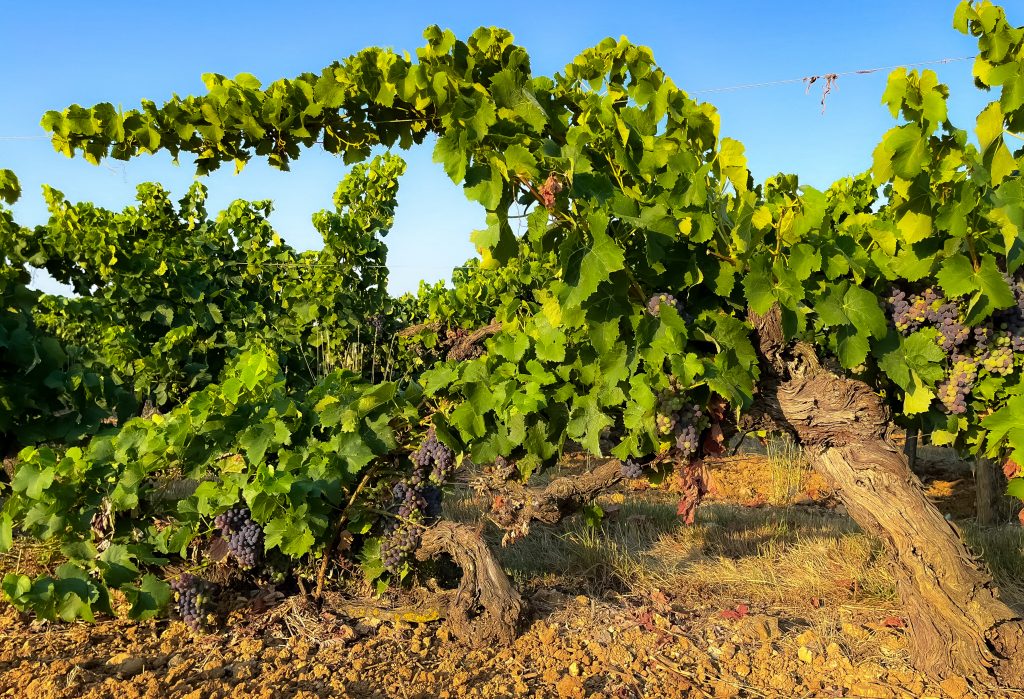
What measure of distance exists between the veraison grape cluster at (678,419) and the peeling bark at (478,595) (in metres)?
0.98

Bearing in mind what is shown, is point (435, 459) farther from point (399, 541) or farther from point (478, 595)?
point (478, 595)

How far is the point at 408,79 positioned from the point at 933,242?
5.89 feet

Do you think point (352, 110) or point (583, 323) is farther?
point (352, 110)

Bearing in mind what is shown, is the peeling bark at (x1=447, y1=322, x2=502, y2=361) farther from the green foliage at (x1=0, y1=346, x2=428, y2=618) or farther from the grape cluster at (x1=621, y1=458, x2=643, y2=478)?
the grape cluster at (x1=621, y1=458, x2=643, y2=478)

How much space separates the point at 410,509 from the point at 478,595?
453mm

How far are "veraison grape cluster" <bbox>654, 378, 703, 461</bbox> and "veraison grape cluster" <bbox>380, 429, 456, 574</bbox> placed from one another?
965 millimetres

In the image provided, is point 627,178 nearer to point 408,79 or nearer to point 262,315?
point 408,79

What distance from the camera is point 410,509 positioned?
3455 mm

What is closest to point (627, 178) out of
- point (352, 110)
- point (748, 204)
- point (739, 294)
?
point (748, 204)

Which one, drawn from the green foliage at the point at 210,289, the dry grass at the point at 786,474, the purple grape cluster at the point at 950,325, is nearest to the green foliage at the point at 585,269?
the purple grape cluster at the point at 950,325

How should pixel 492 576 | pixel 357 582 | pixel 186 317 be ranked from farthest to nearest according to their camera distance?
pixel 186 317, pixel 357 582, pixel 492 576

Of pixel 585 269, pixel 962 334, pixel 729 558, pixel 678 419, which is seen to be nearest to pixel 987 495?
pixel 729 558

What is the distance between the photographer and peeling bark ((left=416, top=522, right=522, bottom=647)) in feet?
10.7

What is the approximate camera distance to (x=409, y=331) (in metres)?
3.98
